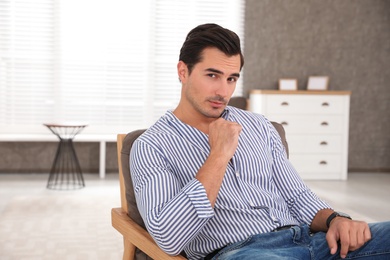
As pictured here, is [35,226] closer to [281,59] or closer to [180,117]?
[180,117]

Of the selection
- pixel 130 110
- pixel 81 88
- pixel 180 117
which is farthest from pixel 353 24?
pixel 180 117

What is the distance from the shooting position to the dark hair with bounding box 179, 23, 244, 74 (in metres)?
1.89

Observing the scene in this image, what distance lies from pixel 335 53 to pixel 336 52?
2cm

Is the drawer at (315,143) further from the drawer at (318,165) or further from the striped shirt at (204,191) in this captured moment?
the striped shirt at (204,191)

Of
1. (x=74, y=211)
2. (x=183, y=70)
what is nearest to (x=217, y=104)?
(x=183, y=70)

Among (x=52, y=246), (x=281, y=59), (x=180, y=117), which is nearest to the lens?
(x=180, y=117)

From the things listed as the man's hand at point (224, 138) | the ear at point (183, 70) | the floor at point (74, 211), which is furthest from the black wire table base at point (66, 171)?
the man's hand at point (224, 138)

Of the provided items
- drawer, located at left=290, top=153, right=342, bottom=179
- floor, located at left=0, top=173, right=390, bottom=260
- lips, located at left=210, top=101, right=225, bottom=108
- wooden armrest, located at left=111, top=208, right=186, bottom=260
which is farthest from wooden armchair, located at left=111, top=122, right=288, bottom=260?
drawer, located at left=290, top=153, right=342, bottom=179

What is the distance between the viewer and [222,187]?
183cm

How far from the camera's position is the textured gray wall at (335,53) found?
6.64m

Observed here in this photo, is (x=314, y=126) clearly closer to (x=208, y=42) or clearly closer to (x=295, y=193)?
(x=295, y=193)

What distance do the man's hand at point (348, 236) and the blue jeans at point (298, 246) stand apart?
0.08 ft

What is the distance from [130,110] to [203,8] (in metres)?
A: 1.36

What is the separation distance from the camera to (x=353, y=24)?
678cm
